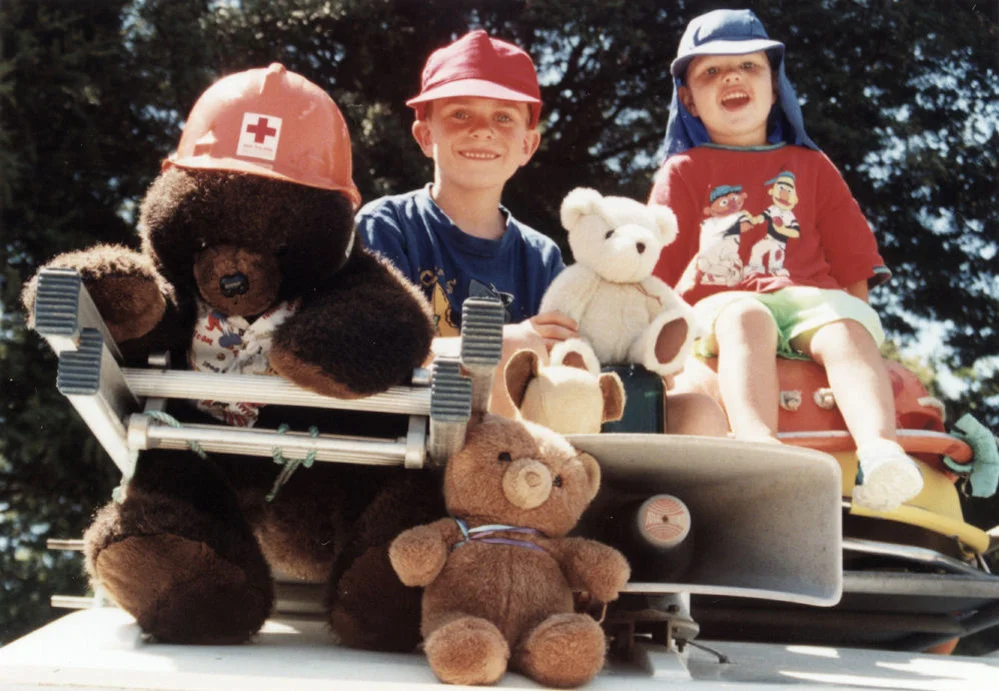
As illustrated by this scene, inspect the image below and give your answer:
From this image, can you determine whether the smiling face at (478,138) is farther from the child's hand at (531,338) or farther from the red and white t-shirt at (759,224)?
the child's hand at (531,338)

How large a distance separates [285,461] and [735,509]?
80 cm

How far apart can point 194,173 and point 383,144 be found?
4.22 meters

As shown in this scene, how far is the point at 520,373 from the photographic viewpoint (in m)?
2.06

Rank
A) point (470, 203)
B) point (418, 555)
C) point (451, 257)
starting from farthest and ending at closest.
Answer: point (470, 203) < point (451, 257) < point (418, 555)

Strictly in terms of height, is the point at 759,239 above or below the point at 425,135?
below

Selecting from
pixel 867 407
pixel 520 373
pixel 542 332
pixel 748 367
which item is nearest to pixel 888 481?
pixel 867 407

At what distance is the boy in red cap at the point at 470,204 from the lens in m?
2.84

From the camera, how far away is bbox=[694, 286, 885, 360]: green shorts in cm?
287

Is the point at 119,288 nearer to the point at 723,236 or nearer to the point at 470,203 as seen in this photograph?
the point at 470,203

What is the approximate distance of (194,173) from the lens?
2.00 m

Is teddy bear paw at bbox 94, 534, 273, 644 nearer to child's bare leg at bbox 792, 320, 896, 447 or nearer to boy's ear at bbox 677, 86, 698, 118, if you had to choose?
child's bare leg at bbox 792, 320, 896, 447

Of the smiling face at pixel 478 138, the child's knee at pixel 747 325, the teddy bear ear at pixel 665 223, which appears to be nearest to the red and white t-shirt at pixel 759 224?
the child's knee at pixel 747 325

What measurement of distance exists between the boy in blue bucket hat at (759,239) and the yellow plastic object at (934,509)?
0.55ft

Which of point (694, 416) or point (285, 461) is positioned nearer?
point (285, 461)
